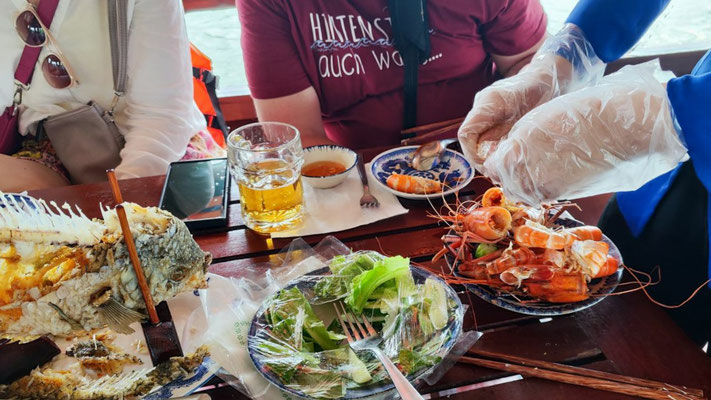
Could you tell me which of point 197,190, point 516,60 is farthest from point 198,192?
point 516,60

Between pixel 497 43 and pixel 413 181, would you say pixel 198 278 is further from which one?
pixel 497 43

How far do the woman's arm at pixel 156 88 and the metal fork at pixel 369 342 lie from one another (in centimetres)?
121

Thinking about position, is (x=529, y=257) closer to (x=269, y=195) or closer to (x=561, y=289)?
(x=561, y=289)

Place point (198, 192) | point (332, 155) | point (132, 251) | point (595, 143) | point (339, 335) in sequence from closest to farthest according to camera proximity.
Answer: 1. point (132, 251)
2. point (339, 335)
3. point (595, 143)
4. point (198, 192)
5. point (332, 155)

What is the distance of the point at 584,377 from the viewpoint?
31.4 inches

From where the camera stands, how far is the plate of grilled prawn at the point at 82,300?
2.42 feet

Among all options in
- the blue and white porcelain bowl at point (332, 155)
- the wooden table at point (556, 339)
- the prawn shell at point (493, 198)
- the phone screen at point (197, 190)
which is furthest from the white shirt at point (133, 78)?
the prawn shell at point (493, 198)

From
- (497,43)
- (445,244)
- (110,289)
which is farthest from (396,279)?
(497,43)

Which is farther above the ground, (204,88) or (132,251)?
(132,251)

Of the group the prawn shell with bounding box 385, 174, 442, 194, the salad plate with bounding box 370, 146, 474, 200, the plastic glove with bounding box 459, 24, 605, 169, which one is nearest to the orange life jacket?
the salad plate with bounding box 370, 146, 474, 200

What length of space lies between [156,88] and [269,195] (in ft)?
3.31

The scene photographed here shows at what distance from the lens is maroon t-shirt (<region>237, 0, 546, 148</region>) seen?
70.4 inches

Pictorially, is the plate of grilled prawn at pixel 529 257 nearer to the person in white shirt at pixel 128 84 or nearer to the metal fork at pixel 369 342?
the metal fork at pixel 369 342

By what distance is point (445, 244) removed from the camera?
3.57 feet
